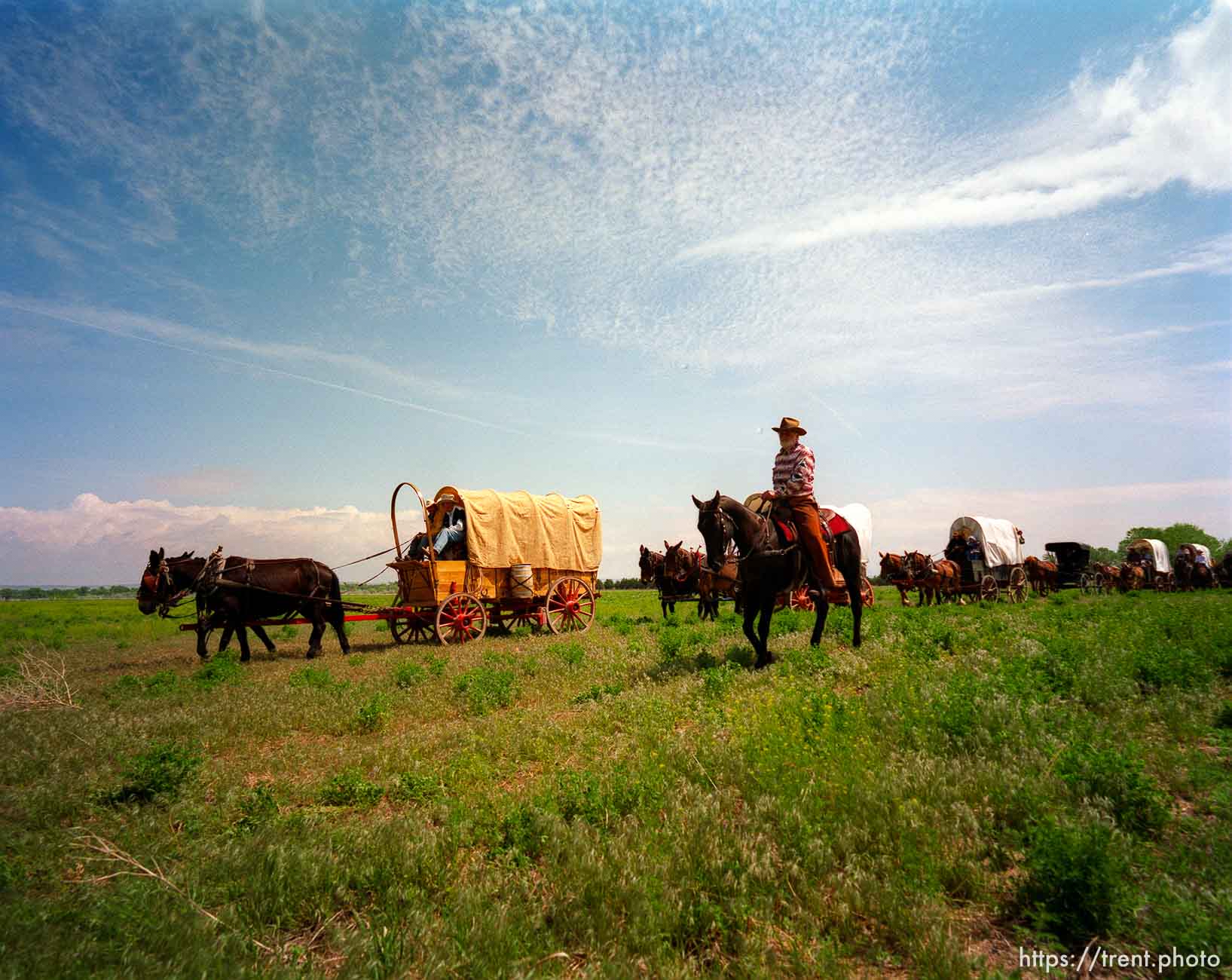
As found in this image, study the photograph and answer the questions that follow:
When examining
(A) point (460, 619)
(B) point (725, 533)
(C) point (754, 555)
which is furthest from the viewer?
(A) point (460, 619)

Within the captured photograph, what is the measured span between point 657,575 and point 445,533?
9.62 m

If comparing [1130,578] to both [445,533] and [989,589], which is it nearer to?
[989,589]

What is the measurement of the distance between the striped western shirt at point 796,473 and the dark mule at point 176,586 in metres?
13.1

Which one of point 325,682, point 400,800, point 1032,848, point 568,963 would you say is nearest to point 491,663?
point 325,682

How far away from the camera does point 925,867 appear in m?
3.85

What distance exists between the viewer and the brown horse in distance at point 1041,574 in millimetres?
33875

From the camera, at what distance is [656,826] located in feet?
15.0

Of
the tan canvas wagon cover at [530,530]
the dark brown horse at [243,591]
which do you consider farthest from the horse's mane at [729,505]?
the dark brown horse at [243,591]

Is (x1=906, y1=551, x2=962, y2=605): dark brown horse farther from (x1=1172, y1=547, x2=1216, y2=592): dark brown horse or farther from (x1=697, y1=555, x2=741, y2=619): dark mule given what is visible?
(x1=1172, y1=547, x2=1216, y2=592): dark brown horse

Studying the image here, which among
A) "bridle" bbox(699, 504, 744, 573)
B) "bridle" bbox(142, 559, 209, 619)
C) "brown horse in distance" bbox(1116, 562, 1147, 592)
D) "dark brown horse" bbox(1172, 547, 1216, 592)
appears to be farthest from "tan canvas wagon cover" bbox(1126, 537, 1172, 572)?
"bridle" bbox(142, 559, 209, 619)

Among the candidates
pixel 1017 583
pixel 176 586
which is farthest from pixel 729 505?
pixel 1017 583

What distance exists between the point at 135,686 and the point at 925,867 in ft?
42.9

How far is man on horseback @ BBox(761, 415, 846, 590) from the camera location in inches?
395

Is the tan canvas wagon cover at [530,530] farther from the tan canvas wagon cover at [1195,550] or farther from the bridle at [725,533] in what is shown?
the tan canvas wagon cover at [1195,550]
